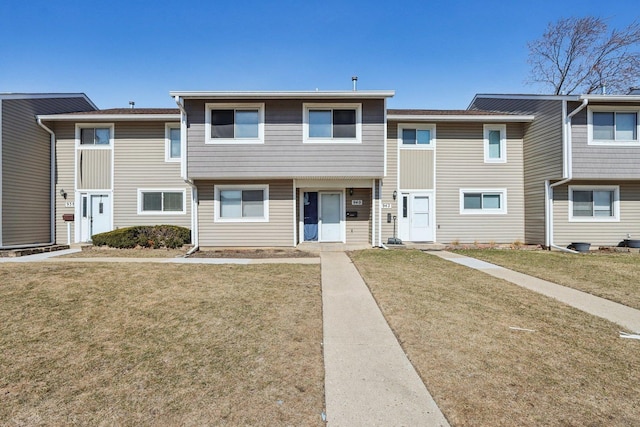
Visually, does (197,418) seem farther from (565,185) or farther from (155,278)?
(565,185)

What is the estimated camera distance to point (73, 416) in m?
2.58

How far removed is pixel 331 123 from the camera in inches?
455

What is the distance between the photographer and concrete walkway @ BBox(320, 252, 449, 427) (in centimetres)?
260

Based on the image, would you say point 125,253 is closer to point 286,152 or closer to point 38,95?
point 286,152

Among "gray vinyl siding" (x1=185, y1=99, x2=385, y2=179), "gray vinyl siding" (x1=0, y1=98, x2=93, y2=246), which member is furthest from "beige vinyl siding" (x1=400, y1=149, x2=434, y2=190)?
"gray vinyl siding" (x1=0, y1=98, x2=93, y2=246)

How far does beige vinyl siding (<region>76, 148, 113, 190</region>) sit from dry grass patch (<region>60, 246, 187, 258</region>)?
2.95 meters

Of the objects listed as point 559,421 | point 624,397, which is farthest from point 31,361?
point 624,397

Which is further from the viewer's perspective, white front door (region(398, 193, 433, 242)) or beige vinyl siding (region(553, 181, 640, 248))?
white front door (region(398, 193, 433, 242))

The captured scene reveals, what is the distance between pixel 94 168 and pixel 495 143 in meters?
16.4

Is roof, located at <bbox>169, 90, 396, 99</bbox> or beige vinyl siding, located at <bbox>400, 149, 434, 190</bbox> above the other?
roof, located at <bbox>169, 90, 396, 99</bbox>

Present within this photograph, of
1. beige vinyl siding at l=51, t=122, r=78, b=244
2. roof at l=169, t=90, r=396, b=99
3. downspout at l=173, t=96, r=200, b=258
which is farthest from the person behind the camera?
beige vinyl siding at l=51, t=122, r=78, b=244

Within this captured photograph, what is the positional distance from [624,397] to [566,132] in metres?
11.4

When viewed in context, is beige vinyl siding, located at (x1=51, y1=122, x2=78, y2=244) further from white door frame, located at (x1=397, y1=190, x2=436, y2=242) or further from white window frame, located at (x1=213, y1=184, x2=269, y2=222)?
white door frame, located at (x1=397, y1=190, x2=436, y2=242)

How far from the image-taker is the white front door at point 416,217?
1320 centimetres
